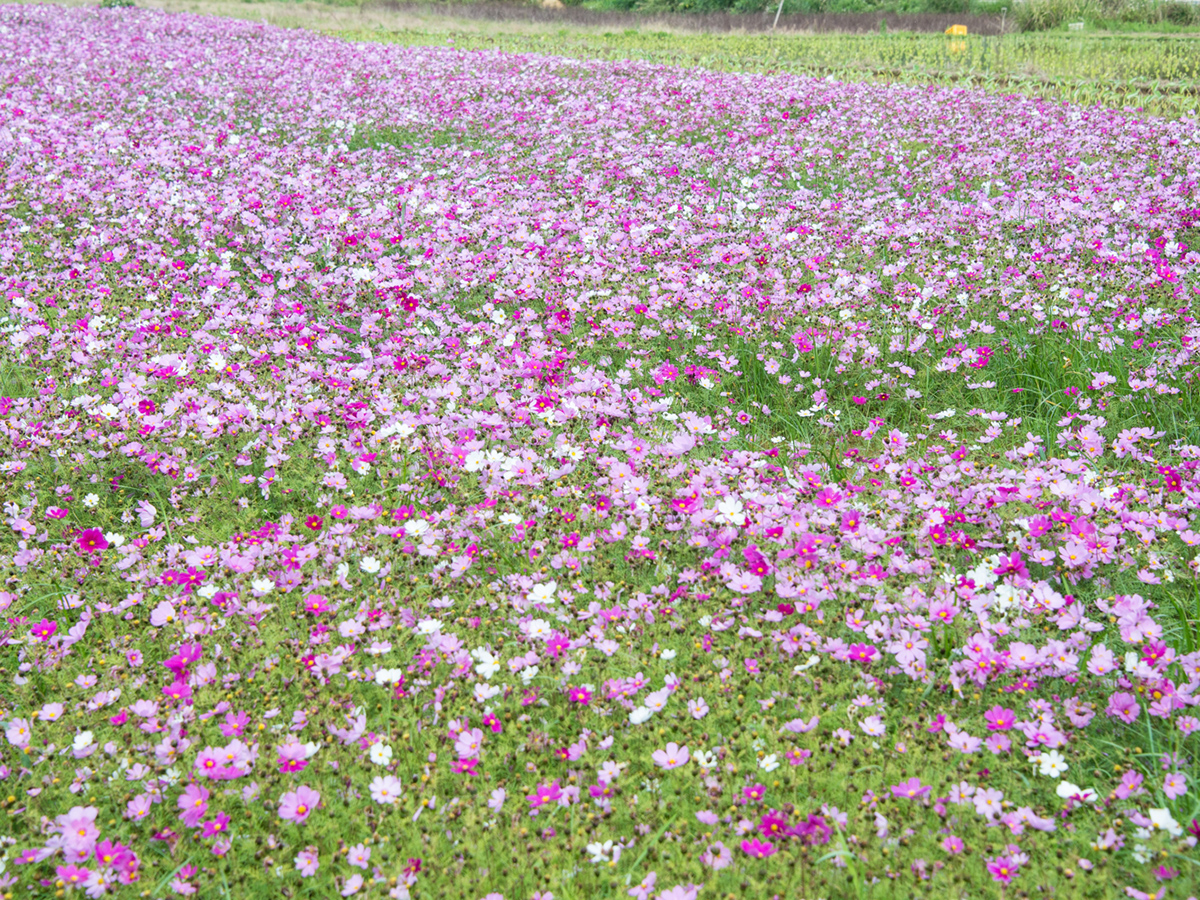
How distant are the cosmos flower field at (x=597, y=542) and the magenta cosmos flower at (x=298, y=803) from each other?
0.01 metres

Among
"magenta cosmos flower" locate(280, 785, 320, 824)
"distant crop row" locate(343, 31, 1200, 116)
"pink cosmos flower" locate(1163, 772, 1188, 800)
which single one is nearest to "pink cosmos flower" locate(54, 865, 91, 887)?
"magenta cosmos flower" locate(280, 785, 320, 824)

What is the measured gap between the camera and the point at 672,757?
112 inches

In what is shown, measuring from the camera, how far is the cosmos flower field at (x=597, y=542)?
2695 mm

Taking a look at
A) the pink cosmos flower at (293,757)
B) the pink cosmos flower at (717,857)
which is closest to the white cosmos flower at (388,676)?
the pink cosmos flower at (293,757)

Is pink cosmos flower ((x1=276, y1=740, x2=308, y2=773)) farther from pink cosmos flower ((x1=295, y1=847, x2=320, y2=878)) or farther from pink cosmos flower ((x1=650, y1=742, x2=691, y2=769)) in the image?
pink cosmos flower ((x1=650, y1=742, x2=691, y2=769))

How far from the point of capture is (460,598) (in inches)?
146

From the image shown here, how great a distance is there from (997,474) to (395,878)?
11.0 feet

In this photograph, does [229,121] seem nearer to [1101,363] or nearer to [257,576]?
[257,576]

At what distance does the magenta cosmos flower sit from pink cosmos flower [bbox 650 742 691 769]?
1.13 meters

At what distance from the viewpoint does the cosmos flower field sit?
2.70 metres

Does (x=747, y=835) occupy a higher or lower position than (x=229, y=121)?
lower

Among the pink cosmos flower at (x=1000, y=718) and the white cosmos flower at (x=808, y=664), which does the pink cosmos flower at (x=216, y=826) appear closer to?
the white cosmos flower at (x=808, y=664)

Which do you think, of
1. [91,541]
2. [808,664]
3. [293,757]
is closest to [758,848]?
[808,664]

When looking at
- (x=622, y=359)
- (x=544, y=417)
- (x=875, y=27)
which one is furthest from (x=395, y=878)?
(x=875, y=27)
